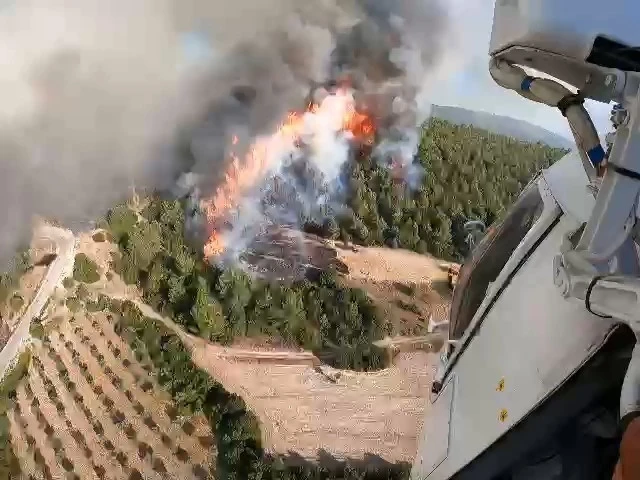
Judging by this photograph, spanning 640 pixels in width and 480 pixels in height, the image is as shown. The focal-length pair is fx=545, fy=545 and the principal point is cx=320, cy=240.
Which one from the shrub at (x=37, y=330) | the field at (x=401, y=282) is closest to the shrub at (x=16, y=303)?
the shrub at (x=37, y=330)

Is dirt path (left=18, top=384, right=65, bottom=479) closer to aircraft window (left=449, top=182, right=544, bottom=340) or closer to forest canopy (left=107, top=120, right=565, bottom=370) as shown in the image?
forest canopy (left=107, top=120, right=565, bottom=370)

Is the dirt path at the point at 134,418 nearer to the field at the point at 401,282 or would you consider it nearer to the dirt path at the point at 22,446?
the dirt path at the point at 22,446

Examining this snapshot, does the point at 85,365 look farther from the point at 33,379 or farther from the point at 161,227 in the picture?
the point at 161,227

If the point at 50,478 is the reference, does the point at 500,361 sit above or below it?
above

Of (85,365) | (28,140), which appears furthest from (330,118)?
(85,365)

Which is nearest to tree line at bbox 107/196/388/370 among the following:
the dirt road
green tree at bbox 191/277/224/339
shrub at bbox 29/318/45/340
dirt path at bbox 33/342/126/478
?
green tree at bbox 191/277/224/339
